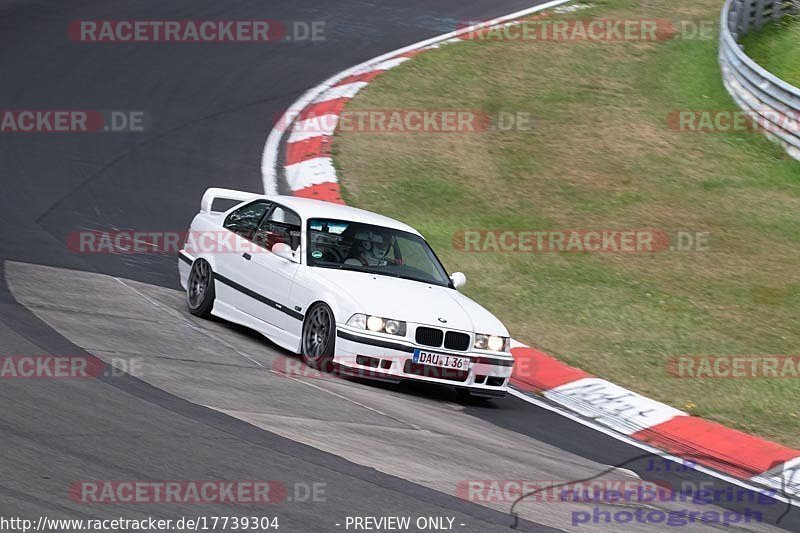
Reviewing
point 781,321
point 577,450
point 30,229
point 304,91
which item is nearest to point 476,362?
point 577,450

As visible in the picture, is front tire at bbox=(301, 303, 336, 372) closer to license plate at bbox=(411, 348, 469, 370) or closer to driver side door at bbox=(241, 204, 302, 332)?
driver side door at bbox=(241, 204, 302, 332)

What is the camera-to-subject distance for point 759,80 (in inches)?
686

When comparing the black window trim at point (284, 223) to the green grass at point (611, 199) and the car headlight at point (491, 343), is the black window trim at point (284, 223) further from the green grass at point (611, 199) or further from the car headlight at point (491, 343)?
the green grass at point (611, 199)

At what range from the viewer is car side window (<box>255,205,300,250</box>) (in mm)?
10383

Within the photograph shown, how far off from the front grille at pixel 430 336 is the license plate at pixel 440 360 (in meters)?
0.08

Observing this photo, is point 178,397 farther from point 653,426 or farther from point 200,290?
point 653,426

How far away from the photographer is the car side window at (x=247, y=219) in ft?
35.3

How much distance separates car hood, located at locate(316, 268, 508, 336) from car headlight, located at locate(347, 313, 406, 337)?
4cm

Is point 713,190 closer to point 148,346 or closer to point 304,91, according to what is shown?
point 304,91

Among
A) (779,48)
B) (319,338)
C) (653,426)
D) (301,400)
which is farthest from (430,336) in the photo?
(779,48)

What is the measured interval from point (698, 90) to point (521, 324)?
29.2 ft

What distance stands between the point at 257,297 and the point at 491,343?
81.4 inches

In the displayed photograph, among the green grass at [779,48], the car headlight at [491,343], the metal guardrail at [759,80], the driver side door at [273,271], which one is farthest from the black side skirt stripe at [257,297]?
the green grass at [779,48]

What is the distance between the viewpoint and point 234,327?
1071 centimetres
